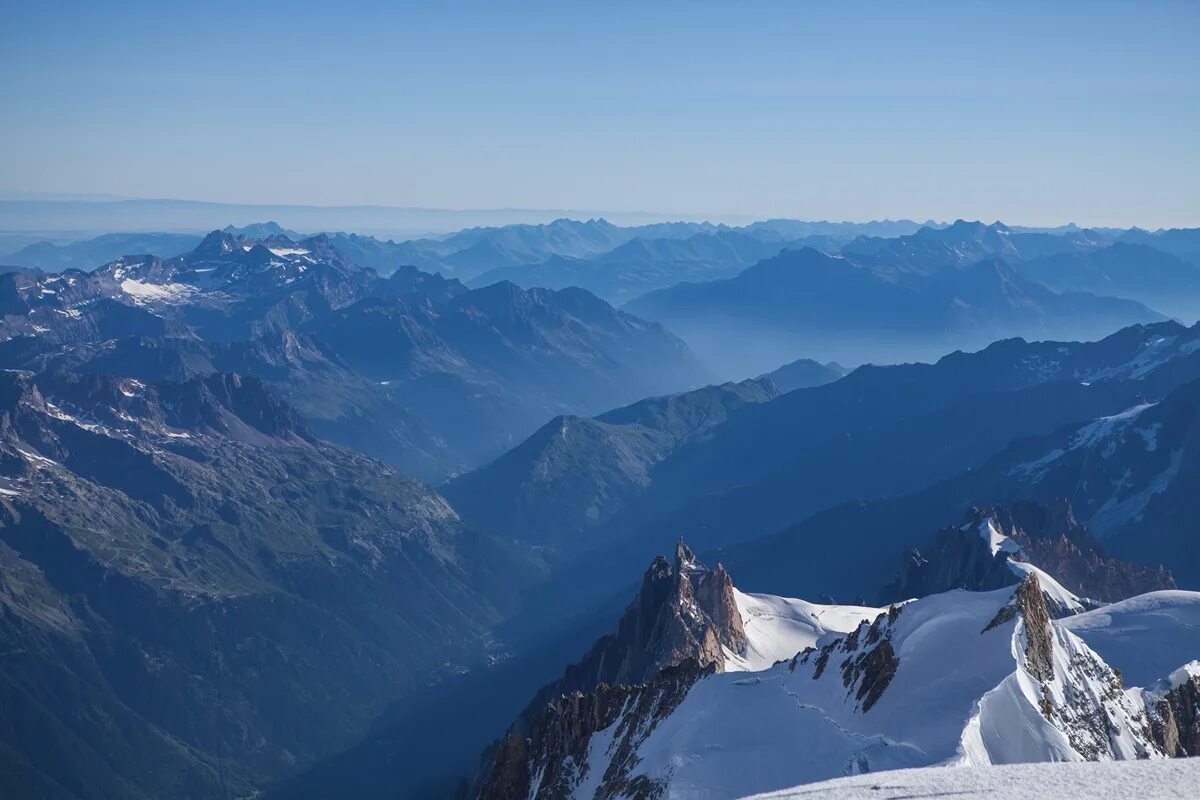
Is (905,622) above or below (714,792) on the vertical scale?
above

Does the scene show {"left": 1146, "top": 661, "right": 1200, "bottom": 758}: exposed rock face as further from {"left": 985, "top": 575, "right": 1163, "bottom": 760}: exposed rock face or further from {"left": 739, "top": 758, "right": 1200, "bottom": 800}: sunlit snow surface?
{"left": 739, "top": 758, "right": 1200, "bottom": 800}: sunlit snow surface

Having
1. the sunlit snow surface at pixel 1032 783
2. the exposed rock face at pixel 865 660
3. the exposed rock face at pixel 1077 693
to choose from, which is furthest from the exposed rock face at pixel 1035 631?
the sunlit snow surface at pixel 1032 783

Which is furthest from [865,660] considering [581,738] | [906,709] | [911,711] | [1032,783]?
[1032,783]

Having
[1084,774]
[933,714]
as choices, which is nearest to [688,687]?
[933,714]

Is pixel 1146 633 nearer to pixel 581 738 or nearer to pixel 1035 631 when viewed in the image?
pixel 1035 631

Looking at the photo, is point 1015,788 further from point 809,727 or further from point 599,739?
point 599,739

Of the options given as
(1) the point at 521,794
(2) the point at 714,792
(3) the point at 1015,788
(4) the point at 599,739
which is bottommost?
(1) the point at 521,794

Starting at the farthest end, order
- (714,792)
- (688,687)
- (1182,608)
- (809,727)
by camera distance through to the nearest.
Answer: (1182,608), (688,687), (809,727), (714,792)

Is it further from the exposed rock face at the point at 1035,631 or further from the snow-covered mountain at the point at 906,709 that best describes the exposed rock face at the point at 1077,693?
the snow-covered mountain at the point at 906,709
